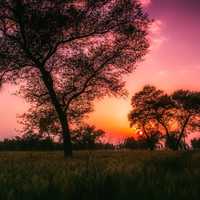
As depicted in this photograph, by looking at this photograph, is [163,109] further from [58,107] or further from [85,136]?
[58,107]

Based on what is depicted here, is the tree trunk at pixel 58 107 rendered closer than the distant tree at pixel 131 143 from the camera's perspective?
Yes

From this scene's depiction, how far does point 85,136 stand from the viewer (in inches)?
2704

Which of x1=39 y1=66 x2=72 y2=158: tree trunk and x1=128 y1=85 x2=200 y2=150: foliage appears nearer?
x1=39 y1=66 x2=72 y2=158: tree trunk

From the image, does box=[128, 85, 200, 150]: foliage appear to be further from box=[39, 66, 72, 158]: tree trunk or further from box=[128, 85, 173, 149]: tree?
box=[39, 66, 72, 158]: tree trunk

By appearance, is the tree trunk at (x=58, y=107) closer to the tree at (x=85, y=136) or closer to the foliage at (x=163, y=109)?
→ the tree at (x=85, y=136)

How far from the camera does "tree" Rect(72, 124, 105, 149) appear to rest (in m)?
32.0

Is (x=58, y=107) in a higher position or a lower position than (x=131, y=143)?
lower

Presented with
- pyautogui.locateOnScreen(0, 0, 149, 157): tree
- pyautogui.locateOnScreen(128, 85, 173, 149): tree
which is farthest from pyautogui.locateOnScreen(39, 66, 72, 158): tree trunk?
pyautogui.locateOnScreen(128, 85, 173, 149): tree

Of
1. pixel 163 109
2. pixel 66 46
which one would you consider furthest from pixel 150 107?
pixel 66 46

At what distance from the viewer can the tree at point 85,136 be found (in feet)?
105

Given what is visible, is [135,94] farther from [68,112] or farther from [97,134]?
[68,112]

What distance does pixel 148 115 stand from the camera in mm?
73188

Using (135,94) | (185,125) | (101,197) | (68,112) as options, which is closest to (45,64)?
(68,112)

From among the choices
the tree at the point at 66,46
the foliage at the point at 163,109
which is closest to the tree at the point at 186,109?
the foliage at the point at 163,109
